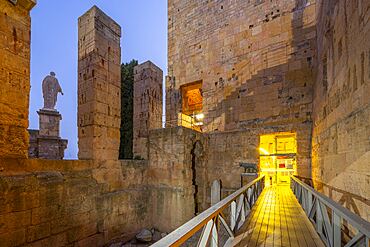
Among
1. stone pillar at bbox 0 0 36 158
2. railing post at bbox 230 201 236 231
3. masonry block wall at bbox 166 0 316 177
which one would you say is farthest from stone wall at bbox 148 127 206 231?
stone pillar at bbox 0 0 36 158

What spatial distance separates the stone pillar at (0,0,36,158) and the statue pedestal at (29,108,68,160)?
5360 mm

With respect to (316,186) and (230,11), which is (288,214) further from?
(230,11)

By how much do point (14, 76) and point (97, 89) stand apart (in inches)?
85.3

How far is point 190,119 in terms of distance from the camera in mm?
13242

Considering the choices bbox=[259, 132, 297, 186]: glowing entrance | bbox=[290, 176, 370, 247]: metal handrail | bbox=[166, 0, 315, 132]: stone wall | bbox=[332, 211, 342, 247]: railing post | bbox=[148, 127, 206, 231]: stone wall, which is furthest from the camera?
bbox=[259, 132, 297, 186]: glowing entrance

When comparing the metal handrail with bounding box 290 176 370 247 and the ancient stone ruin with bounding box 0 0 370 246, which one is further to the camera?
the ancient stone ruin with bounding box 0 0 370 246

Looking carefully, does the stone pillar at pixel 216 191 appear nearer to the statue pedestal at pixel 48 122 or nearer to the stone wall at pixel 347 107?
the stone wall at pixel 347 107

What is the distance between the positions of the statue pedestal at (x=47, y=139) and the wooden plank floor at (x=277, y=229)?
892 centimetres

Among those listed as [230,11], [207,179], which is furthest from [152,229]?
[230,11]

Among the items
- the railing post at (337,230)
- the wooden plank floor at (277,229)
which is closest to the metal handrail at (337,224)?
the railing post at (337,230)

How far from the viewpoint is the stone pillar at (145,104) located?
30.5 feet

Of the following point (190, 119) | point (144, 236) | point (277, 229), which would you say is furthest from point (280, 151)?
point (277, 229)

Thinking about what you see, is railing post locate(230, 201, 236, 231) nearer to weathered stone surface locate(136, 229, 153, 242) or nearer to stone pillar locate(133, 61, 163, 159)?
weathered stone surface locate(136, 229, 153, 242)

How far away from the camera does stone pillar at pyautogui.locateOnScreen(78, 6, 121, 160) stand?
6.20m
